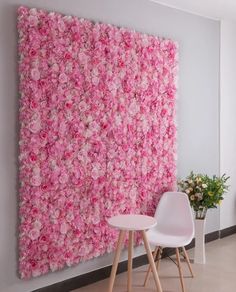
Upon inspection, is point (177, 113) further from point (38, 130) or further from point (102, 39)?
point (38, 130)

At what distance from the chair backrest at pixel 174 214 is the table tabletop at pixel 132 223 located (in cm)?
55

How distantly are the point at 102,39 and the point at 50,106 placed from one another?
2.39ft

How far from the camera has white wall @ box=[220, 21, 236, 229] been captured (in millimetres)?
4617

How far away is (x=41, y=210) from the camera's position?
9.85 ft

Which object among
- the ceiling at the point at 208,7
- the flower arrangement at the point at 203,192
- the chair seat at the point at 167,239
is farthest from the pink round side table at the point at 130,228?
the ceiling at the point at 208,7

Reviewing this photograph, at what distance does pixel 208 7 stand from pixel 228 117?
1266 millimetres

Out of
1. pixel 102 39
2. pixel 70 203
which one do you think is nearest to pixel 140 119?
pixel 102 39

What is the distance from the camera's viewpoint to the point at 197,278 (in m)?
3.55

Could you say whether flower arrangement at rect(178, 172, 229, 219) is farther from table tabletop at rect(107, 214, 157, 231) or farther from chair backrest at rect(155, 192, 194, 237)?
table tabletop at rect(107, 214, 157, 231)

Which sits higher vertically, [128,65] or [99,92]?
[128,65]

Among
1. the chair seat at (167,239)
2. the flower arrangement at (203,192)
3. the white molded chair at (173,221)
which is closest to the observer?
the chair seat at (167,239)

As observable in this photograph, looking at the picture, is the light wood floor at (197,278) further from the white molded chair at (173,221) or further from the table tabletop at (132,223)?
the table tabletop at (132,223)

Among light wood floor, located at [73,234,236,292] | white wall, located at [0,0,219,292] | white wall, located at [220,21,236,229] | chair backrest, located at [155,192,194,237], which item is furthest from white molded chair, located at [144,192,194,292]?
white wall, located at [220,21,236,229]

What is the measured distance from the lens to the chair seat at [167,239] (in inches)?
127
